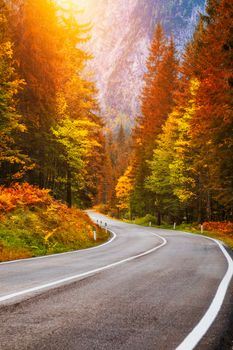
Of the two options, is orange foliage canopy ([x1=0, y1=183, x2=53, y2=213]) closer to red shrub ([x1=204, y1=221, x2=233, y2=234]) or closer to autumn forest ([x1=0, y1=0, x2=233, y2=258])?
autumn forest ([x1=0, y1=0, x2=233, y2=258])

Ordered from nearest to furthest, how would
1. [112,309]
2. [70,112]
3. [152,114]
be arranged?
[112,309] < [70,112] < [152,114]

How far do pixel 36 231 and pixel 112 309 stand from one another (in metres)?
12.5

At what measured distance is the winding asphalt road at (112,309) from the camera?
13.9ft

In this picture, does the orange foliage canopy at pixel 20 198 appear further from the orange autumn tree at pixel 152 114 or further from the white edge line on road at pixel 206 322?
the orange autumn tree at pixel 152 114

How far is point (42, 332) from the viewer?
441cm

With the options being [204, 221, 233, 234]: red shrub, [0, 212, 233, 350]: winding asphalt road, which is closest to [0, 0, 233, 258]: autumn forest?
[204, 221, 233, 234]: red shrub

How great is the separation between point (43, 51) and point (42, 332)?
22319 millimetres

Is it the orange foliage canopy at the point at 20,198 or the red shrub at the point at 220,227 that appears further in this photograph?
the red shrub at the point at 220,227

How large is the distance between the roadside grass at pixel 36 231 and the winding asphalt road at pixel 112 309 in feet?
17.7

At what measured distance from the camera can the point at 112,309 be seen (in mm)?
5688

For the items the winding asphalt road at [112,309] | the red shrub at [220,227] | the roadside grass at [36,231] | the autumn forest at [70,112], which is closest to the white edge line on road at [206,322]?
the winding asphalt road at [112,309]

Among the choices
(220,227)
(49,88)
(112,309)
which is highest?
(49,88)

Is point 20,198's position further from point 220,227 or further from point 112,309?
point 220,227

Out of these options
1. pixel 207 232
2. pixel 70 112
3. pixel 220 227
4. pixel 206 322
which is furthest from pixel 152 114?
pixel 206 322
